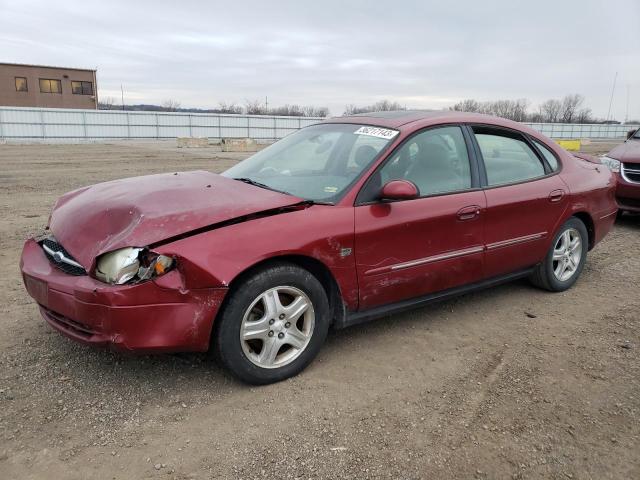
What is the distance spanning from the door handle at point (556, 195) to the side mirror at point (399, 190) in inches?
70.7

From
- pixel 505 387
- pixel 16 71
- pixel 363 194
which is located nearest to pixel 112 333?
pixel 363 194

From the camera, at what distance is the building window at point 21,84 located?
49.8 meters

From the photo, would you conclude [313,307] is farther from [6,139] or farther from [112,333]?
[6,139]

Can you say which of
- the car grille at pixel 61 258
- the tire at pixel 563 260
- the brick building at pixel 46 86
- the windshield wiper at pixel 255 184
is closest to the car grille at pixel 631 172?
the tire at pixel 563 260

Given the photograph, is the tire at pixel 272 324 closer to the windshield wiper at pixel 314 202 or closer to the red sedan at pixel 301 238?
the red sedan at pixel 301 238

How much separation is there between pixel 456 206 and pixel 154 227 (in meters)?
2.12

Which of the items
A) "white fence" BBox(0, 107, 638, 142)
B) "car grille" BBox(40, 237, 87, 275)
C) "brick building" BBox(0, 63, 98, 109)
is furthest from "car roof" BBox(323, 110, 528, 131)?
"brick building" BBox(0, 63, 98, 109)

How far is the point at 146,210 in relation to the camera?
2.94 meters

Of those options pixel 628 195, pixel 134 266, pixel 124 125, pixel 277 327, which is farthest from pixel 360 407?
pixel 124 125

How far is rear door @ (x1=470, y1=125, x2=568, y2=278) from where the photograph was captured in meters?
4.00

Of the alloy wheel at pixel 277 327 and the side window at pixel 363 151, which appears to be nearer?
the alloy wheel at pixel 277 327

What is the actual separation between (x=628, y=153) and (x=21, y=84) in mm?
55865

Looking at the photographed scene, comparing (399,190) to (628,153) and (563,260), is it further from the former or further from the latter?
(628,153)

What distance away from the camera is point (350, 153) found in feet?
12.3
